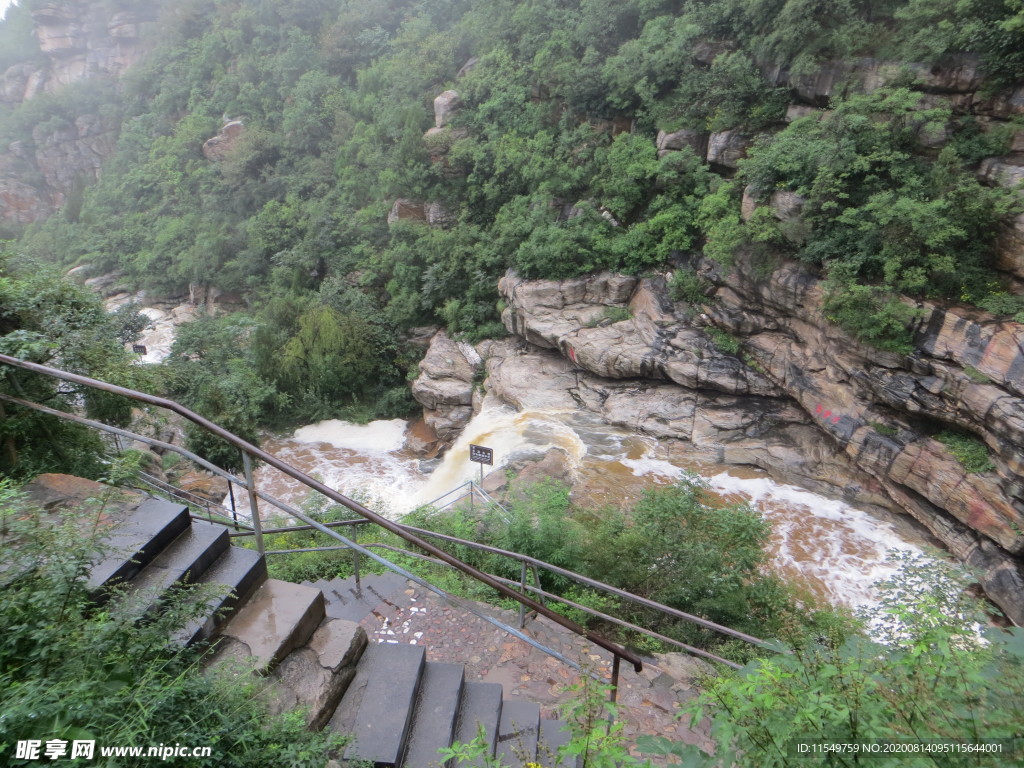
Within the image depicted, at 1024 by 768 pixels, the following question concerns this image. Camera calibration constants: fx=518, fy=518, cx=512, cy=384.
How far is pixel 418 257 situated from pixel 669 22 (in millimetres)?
10107

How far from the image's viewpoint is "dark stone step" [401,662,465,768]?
9.21 ft

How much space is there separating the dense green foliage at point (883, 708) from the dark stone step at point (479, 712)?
1.62 meters

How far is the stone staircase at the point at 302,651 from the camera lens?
8.84 feet

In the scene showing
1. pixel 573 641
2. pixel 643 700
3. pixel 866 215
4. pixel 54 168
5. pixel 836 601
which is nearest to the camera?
pixel 643 700

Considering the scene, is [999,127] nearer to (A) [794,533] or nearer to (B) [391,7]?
(A) [794,533]

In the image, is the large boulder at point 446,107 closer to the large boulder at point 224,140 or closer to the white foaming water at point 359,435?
the white foaming water at point 359,435

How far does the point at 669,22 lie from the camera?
1420 cm

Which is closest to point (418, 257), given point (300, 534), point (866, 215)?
point (300, 534)

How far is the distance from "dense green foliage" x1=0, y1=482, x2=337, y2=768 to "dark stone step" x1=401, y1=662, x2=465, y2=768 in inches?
24.7

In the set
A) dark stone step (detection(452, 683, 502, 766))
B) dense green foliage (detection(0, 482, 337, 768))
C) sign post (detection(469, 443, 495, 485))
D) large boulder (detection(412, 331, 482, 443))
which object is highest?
dense green foliage (detection(0, 482, 337, 768))

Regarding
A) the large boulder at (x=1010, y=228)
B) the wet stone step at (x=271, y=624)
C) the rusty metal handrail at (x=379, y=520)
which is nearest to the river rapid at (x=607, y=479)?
the large boulder at (x=1010, y=228)

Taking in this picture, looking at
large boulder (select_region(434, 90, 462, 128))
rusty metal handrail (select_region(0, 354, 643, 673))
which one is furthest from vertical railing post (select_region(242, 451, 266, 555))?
large boulder (select_region(434, 90, 462, 128))

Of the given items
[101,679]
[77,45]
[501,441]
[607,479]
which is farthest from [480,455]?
[77,45]

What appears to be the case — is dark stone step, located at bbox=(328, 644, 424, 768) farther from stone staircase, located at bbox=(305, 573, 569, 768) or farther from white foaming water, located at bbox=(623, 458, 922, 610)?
white foaming water, located at bbox=(623, 458, 922, 610)
